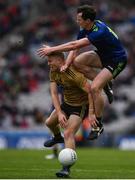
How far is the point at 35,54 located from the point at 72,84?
18844 millimetres

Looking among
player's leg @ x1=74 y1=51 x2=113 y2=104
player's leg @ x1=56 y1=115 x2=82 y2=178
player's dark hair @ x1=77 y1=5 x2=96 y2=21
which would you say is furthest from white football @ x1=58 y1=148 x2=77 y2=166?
player's dark hair @ x1=77 y1=5 x2=96 y2=21

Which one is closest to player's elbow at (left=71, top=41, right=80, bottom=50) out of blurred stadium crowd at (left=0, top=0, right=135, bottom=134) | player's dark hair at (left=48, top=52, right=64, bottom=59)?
player's dark hair at (left=48, top=52, right=64, bottom=59)

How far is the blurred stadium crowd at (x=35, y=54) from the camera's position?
29703 mm

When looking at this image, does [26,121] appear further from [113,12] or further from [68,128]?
[68,128]

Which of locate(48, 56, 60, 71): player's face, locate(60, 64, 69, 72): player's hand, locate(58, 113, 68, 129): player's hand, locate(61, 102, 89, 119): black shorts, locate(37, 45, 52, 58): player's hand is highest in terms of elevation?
locate(37, 45, 52, 58): player's hand

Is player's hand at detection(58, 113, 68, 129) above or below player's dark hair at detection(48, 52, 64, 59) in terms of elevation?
below

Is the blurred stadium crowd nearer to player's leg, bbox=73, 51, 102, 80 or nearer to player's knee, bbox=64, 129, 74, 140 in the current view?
player's leg, bbox=73, 51, 102, 80

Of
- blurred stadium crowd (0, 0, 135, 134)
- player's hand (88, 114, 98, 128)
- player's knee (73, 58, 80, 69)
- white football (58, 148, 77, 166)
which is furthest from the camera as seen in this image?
blurred stadium crowd (0, 0, 135, 134)

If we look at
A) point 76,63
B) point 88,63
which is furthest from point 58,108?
point 88,63

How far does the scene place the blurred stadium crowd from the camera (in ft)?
97.5

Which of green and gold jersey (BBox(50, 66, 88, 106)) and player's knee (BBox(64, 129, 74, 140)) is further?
green and gold jersey (BBox(50, 66, 88, 106))

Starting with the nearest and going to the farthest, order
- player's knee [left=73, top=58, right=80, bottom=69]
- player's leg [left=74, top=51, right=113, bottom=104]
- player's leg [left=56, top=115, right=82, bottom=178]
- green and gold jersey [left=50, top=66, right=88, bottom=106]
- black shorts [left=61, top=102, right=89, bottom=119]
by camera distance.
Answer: player's leg [left=56, top=115, right=82, bottom=178] < green and gold jersey [left=50, top=66, right=88, bottom=106] < black shorts [left=61, top=102, right=89, bottom=119] < player's knee [left=73, top=58, right=80, bottom=69] < player's leg [left=74, top=51, right=113, bottom=104]

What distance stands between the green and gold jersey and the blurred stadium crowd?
52.3 feet

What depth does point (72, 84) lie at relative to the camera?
1296cm
